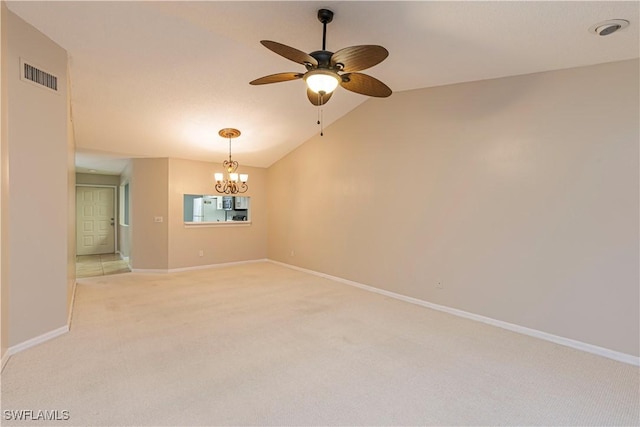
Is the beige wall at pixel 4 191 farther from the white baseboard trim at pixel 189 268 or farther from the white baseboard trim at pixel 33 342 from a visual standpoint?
the white baseboard trim at pixel 189 268

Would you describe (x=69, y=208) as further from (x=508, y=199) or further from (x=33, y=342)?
(x=508, y=199)

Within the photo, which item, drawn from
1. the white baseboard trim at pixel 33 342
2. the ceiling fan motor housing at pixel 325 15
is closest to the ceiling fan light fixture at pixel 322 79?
the ceiling fan motor housing at pixel 325 15

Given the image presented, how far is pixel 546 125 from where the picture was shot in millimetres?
3117

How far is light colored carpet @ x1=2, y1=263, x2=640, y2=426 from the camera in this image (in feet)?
6.46

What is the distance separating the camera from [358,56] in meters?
2.02

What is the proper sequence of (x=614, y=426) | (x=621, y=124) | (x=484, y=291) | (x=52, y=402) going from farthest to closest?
(x=484, y=291), (x=621, y=124), (x=52, y=402), (x=614, y=426)

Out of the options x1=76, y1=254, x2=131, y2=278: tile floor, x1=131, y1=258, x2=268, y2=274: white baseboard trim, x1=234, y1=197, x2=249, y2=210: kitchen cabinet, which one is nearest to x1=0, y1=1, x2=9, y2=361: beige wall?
x1=131, y1=258, x2=268, y2=274: white baseboard trim

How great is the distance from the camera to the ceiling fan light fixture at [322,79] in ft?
6.95

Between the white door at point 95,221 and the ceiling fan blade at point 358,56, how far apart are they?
8.81m

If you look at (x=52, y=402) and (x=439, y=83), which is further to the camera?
(x=439, y=83)

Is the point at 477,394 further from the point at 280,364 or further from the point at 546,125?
the point at 546,125

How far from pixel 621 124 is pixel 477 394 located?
260 centimetres

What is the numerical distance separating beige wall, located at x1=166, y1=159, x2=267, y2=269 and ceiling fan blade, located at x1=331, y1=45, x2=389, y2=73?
16.3ft

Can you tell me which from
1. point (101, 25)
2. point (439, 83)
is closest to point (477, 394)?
point (439, 83)
